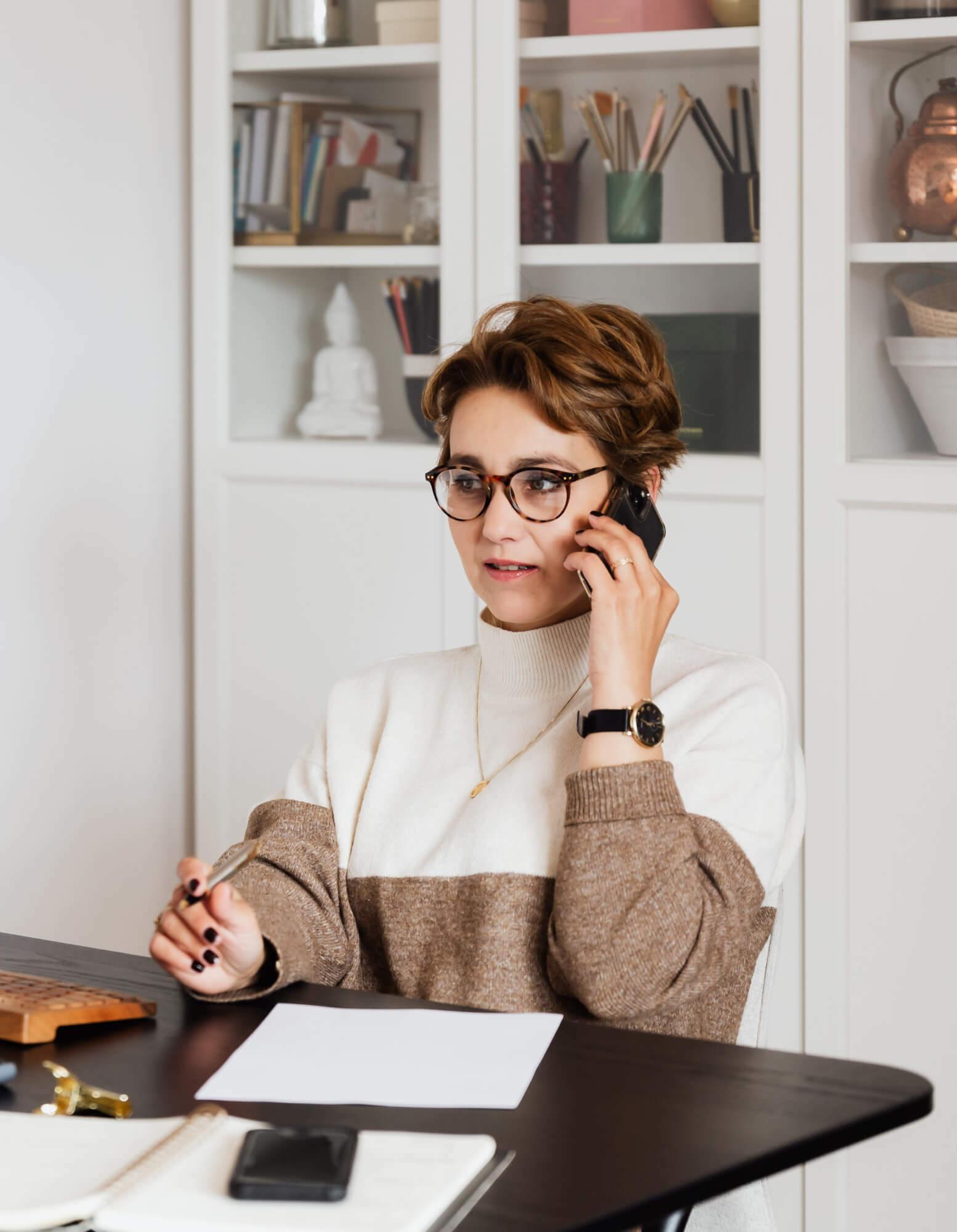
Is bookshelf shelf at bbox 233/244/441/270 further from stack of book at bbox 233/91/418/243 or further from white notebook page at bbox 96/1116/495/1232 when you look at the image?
white notebook page at bbox 96/1116/495/1232

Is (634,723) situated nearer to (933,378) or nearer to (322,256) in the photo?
(933,378)

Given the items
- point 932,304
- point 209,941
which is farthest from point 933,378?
point 209,941

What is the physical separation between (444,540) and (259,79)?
0.91 meters

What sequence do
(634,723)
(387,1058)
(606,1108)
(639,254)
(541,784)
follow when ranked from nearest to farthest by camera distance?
(606,1108) < (387,1058) < (634,723) < (541,784) < (639,254)

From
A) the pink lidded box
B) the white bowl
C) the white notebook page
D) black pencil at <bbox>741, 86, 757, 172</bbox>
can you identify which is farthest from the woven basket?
the white notebook page

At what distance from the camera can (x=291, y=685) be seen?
2756mm

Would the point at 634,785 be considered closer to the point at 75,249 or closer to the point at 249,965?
the point at 249,965

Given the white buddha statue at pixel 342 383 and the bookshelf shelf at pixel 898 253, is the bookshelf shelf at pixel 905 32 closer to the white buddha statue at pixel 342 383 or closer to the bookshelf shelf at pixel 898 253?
the bookshelf shelf at pixel 898 253

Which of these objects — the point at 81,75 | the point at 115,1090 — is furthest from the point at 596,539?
the point at 81,75

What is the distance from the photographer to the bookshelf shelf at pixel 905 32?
7.35 ft

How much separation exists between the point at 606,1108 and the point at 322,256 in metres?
2.03

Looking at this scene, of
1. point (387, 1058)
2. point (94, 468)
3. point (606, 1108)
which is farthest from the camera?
point (94, 468)

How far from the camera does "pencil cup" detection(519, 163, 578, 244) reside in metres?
2.54

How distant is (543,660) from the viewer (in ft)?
5.17
